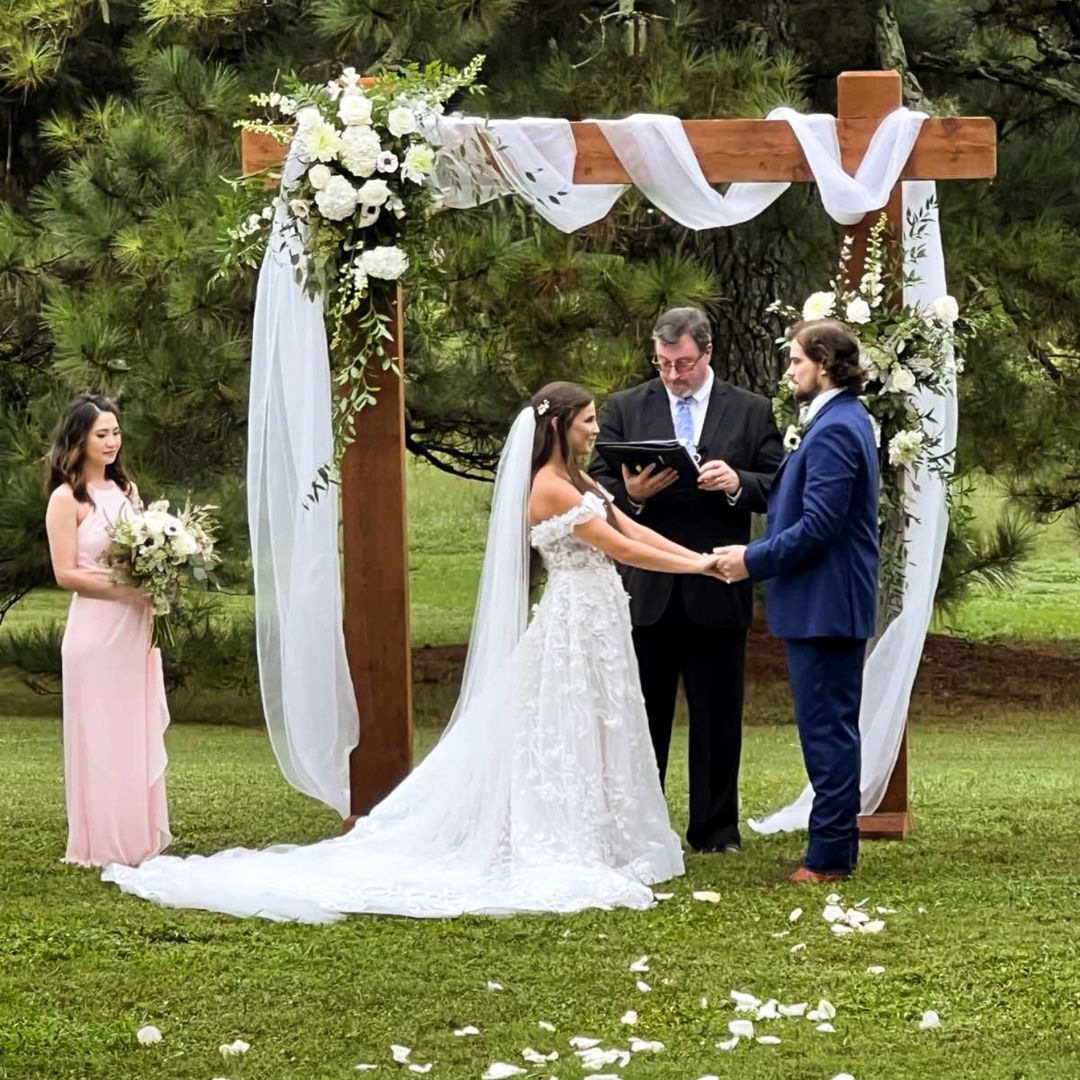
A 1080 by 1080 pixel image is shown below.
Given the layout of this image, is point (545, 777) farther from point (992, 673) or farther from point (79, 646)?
point (992, 673)

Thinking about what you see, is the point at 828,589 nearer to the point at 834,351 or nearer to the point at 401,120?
the point at 834,351

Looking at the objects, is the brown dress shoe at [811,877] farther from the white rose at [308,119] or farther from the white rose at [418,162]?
the white rose at [308,119]

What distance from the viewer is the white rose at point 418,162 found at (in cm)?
649

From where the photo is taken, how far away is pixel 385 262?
21.4 feet

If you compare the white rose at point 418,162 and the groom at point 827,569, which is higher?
the white rose at point 418,162

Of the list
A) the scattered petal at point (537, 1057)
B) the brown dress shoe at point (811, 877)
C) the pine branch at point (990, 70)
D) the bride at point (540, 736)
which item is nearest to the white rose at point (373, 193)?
the bride at point (540, 736)

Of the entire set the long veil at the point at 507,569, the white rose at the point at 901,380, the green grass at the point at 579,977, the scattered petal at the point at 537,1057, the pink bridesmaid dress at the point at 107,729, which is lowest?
the green grass at the point at 579,977

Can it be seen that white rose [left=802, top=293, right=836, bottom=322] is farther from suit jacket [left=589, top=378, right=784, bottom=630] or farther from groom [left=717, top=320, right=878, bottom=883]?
groom [left=717, top=320, right=878, bottom=883]

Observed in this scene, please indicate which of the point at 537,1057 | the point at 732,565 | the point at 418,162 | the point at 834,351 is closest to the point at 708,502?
the point at 732,565

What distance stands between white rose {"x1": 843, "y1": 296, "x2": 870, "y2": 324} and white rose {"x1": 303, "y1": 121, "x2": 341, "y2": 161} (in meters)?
1.73

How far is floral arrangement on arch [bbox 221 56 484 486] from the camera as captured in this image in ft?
21.3

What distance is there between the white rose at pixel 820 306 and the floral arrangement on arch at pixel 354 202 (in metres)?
1.28

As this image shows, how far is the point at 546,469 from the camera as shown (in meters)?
6.40

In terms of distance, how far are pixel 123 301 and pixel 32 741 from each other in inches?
127
